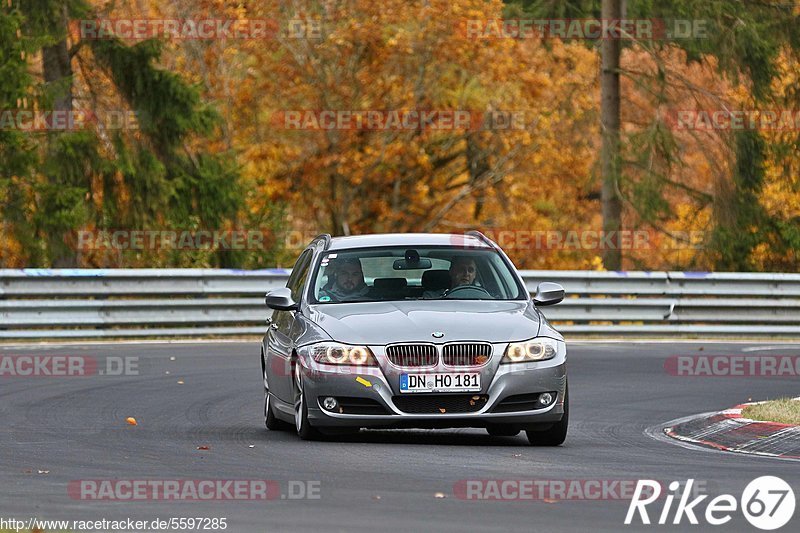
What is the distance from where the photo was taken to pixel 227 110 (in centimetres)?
4250

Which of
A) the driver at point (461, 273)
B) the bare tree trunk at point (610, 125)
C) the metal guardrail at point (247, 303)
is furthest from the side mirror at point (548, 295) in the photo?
the bare tree trunk at point (610, 125)

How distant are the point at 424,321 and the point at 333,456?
4.48 ft

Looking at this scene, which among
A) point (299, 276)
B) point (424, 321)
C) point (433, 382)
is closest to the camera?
point (433, 382)

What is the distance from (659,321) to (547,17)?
1422 centimetres

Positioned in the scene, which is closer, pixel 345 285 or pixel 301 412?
pixel 301 412

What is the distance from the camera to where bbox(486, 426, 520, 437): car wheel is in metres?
12.6

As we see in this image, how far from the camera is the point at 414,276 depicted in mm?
13414

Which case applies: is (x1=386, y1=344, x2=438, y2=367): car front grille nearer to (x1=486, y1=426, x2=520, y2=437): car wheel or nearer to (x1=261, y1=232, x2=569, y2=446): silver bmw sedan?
(x1=261, y1=232, x2=569, y2=446): silver bmw sedan

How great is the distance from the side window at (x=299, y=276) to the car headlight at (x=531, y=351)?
208 cm

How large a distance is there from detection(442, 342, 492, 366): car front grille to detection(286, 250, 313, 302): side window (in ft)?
6.09

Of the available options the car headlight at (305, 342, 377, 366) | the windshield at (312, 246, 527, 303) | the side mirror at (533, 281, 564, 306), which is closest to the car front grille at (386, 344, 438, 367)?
the car headlight at (305, 342, 377, 366)

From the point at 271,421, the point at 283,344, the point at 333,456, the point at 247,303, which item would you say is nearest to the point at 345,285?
the point at 283,344

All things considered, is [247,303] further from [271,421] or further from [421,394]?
[421,394]

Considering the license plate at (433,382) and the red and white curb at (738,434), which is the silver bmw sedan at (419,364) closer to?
the license plate at (433,382)
